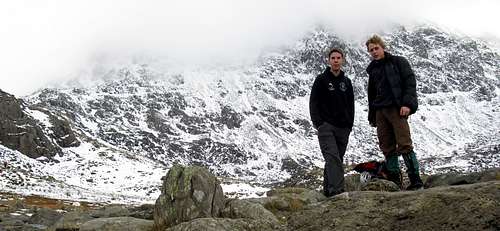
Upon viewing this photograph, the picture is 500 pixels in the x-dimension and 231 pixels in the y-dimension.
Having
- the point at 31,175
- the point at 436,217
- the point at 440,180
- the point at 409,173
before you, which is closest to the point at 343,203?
the point at 436,217

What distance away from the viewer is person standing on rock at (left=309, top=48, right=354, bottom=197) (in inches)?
468

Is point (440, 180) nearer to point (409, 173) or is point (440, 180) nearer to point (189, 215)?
point (409, 173)

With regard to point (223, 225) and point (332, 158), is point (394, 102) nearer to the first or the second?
point (332, 158)

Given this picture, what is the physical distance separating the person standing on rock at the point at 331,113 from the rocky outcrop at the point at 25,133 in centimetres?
15776

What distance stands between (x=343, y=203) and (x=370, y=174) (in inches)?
196

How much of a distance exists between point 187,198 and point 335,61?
14.6 feet

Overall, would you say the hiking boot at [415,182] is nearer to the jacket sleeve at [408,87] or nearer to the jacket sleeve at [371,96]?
the jacket sleeve at [408,87]

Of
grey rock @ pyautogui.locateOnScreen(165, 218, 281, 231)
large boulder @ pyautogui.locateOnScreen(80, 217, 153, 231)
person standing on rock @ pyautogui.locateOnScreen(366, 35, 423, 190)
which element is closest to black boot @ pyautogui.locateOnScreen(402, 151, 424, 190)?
person standing on rock @ pyautogui.locateOnScreen(366, 35, 423, 190)

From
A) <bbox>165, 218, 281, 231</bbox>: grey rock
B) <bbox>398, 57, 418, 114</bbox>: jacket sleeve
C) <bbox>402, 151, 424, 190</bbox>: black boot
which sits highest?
<bbox>398, 57, 418, 114</bbox>: jacket sleeve

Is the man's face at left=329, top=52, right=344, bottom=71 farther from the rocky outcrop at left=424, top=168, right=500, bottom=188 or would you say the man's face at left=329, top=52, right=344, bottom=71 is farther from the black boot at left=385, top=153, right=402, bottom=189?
the rocky outcrop at left=424, top=168, right=500, bottom=188

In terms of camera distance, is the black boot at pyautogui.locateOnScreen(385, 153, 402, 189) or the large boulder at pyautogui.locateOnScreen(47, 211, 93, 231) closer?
the black boot at pyautogui.locateOnScreen(385, 153, 402, 189)

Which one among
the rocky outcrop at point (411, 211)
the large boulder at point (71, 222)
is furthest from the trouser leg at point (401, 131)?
the large boulder at point (71, 222)

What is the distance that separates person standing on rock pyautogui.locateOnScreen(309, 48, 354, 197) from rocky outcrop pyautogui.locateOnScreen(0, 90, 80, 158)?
158 meters

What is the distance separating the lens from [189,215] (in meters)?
9.99
